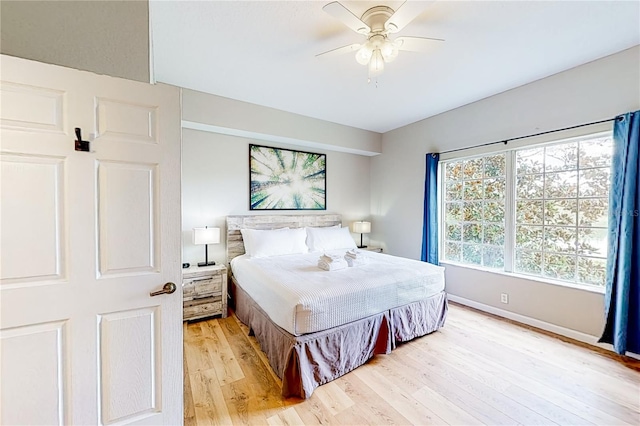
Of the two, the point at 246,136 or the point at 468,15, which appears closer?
the point at 468,15

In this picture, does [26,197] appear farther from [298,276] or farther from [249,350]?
[249,350]

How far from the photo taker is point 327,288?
2088 millimetres

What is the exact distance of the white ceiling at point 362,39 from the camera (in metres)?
1.80

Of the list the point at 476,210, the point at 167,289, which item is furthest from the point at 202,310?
the point at 476,210

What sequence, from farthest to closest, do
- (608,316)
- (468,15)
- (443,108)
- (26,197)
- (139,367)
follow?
(443,108)
(608,316)
(468,15)
(139,367)
(26,197)

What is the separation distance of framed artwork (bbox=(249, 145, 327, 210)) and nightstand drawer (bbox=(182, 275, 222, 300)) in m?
1.16

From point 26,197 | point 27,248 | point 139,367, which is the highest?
point 26,197

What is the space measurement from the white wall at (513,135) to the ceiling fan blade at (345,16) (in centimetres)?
226

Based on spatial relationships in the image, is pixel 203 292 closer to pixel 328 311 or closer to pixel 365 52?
pixel 328 311

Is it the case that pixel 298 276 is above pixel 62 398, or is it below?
above

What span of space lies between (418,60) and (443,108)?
1422 mm

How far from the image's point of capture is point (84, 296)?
3.96 ft

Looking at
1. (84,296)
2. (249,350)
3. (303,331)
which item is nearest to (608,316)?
(303,331)

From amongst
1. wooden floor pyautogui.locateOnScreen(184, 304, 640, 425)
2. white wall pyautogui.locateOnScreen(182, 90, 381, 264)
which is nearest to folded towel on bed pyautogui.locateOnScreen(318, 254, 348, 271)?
wooden floor pyautogui.locateOnScreen(184, 304, 640, 425)
